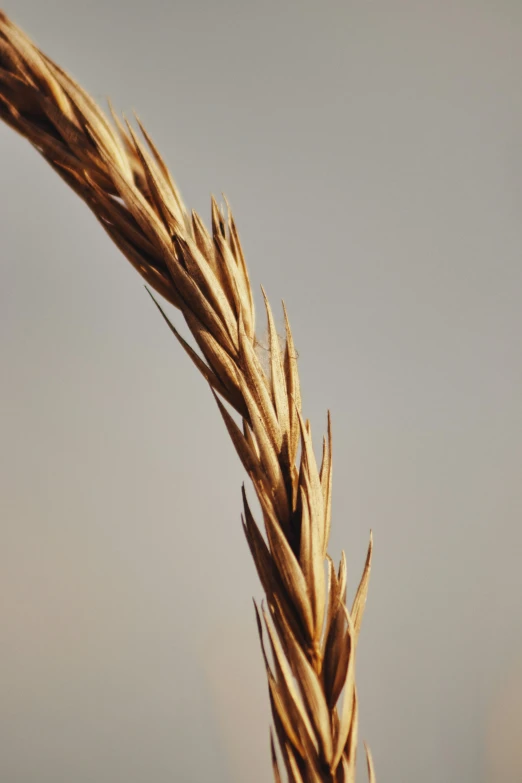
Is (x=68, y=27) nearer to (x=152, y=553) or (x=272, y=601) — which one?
(x=152, y=553)

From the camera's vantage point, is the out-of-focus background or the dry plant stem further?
the out-of-focus background

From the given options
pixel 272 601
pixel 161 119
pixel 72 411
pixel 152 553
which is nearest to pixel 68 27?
pixel 161 119

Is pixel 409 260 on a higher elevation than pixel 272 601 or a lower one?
higher

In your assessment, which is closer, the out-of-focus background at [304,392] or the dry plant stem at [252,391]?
the dry plant stem at [252,391]

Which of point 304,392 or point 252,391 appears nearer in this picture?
point 252,391
